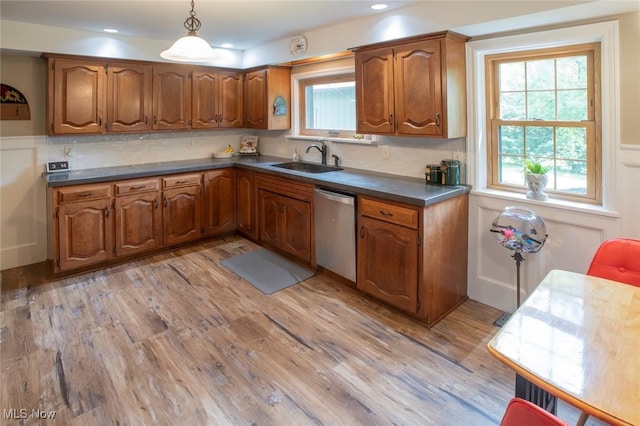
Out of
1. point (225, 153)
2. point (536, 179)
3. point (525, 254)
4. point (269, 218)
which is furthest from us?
point (225, 153)

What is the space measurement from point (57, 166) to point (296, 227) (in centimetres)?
254

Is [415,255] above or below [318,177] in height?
below

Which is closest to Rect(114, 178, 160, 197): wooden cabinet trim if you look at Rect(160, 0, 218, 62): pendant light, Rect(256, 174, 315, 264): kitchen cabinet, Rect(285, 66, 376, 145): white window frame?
Rect(256, 174, 315, 264): kitchen cabinet

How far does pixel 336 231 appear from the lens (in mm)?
3420

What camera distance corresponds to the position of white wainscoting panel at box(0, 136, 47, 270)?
150 inches

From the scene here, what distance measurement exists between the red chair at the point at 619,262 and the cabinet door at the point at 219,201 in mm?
3801

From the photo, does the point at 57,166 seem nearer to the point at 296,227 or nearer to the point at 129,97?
the point at 129,97

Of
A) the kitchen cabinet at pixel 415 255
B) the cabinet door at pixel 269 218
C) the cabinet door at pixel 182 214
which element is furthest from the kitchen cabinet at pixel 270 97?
the kitchen cabinet at pixel 415 255

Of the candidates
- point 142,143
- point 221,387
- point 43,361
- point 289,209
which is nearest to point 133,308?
point 43,361

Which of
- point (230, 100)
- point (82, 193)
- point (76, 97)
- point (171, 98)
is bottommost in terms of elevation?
point (82, 193)

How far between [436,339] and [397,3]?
8.16 ft

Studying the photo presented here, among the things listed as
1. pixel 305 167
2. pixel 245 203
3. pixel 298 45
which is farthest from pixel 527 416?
pixel 245 203

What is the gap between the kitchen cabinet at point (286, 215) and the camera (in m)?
3.74

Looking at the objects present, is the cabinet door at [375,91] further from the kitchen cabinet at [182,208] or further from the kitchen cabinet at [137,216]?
the kitchen cabinet at [137,216]
